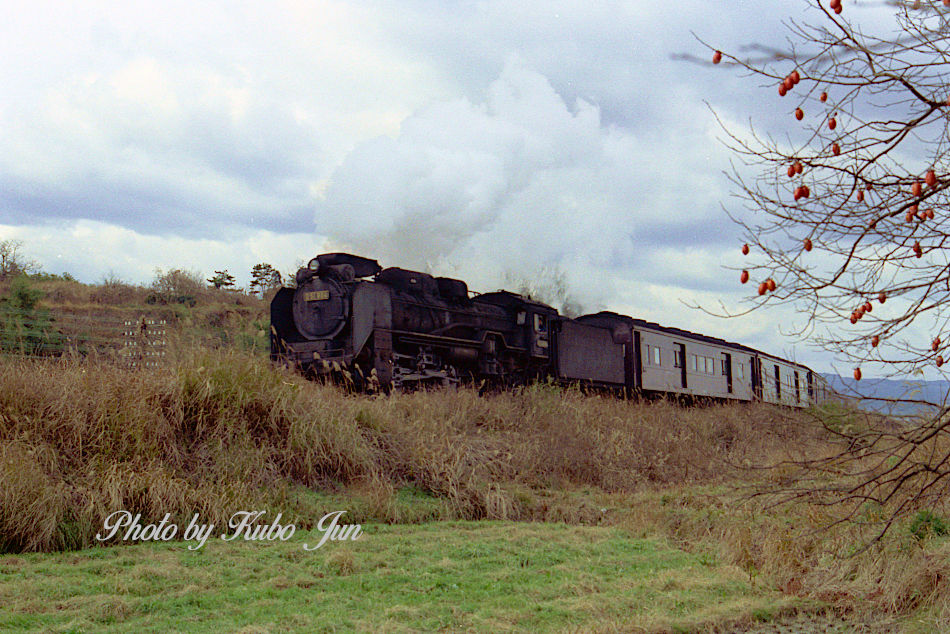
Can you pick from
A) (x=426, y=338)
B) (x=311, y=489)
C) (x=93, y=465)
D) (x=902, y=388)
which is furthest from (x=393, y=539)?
(x=426, y=338)

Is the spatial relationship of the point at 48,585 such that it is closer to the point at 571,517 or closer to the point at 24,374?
the point at 24,374

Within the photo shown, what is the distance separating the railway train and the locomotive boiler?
2 centimetres

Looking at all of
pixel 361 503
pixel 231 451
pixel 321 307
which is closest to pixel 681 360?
pixel 321 307

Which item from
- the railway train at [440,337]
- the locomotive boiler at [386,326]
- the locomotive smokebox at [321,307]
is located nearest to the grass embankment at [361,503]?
the railway train at [440,337]

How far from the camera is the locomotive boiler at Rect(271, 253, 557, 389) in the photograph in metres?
15.0

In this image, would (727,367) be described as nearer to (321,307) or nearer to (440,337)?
(440,337)

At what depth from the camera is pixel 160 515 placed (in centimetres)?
660

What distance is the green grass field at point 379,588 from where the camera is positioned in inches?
183

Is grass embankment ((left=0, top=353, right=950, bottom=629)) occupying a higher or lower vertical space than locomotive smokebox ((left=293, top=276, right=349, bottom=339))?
lower

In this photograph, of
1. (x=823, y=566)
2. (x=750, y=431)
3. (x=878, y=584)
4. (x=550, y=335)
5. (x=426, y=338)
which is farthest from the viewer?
(x=550, y=335)

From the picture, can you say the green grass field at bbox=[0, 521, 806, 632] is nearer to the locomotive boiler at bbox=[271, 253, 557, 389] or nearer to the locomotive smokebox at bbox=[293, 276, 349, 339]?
the locomotive boiler at bbox=[271, 253, 557, 389]

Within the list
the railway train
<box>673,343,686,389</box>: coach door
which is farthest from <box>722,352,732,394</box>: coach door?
the railway train

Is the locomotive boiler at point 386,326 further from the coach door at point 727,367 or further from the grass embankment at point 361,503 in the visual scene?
the coach door at point 727,367

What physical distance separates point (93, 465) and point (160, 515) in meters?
0.84
